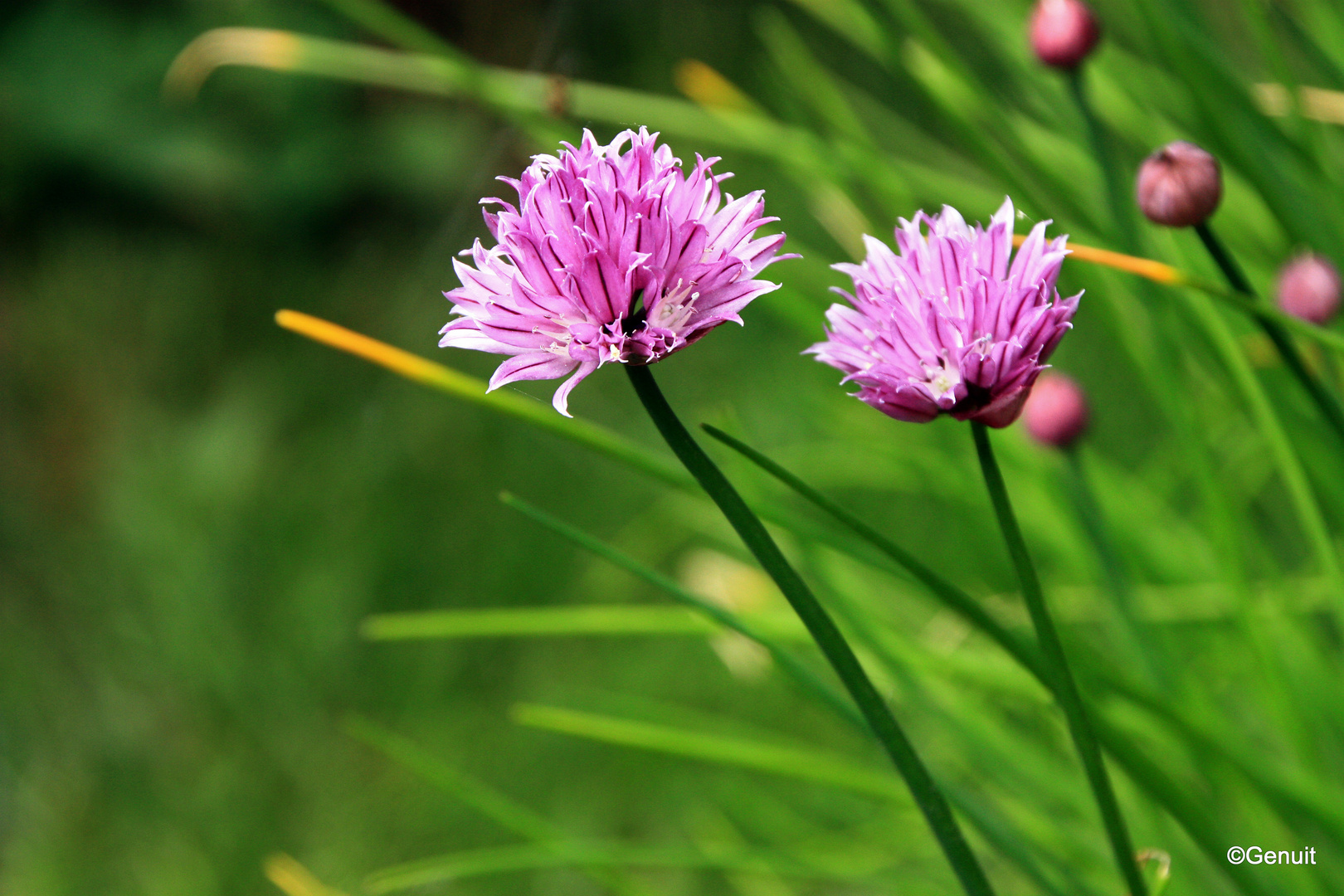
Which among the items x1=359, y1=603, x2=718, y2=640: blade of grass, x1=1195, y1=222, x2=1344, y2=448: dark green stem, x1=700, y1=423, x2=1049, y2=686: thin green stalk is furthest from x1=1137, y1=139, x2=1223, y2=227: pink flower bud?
x1=359, y1=603, x2=718, y2=640: blade of grass

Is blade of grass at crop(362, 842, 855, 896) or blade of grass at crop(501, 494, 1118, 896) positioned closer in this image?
blade of grass at crop(501, 494, 1118, 896)

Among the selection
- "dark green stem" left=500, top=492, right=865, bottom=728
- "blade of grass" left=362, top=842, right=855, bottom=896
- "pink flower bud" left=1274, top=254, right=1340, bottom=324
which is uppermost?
"pink flower bud" left=1274, top=254, right=1340, bottom=324

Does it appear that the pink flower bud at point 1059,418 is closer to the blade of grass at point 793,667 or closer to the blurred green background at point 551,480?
the blurred green background at point 551,480

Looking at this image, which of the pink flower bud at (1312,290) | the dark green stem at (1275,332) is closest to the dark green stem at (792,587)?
the dark green stem at (1275,332)

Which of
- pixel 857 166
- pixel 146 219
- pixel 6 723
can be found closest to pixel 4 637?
pixel 6 723

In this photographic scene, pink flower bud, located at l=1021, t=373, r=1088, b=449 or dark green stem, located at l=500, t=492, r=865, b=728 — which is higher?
pink flower bud, located at l=1021, t=373, r=1088, b=449

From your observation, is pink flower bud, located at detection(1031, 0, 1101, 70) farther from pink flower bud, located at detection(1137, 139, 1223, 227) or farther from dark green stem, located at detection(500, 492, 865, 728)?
dark green stem, located at detection(500, 492, 865, 728)

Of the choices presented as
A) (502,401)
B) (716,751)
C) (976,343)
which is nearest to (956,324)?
(976,343)
